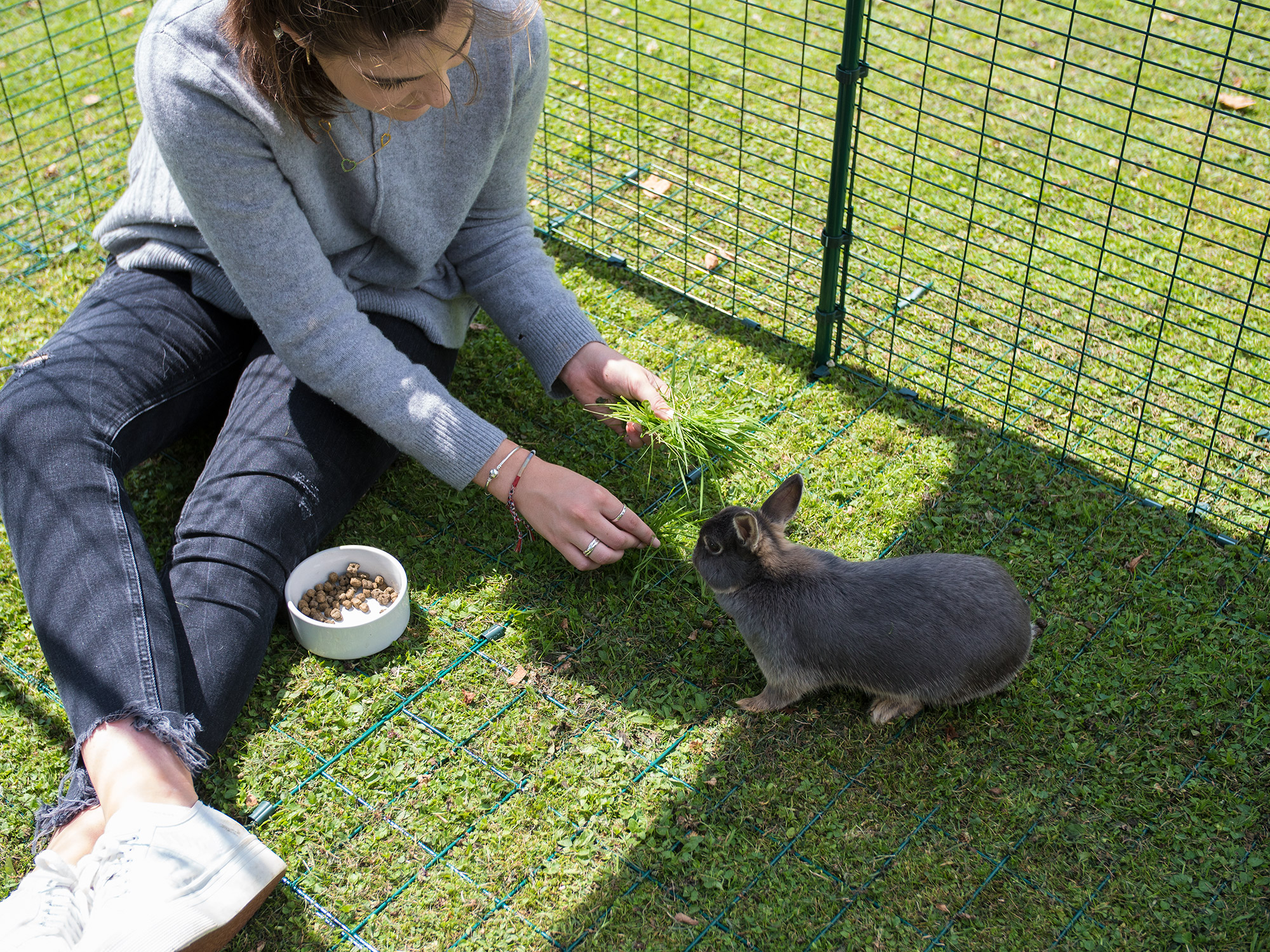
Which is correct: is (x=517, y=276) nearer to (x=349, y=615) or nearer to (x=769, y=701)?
(x=349, y=615)

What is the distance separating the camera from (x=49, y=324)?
482 cm

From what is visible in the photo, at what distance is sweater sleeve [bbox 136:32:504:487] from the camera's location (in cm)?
300

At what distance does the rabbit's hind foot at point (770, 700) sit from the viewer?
10.5 feet

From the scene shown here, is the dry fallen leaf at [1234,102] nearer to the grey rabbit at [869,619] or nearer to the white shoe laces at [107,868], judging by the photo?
the grey rabbit at [869,619]

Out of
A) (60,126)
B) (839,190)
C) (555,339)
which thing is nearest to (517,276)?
(555,339)

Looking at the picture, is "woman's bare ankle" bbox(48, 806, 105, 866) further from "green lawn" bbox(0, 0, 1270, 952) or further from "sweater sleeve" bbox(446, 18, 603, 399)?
"sweater sleeve" bbox(446, 18, 603, 399)

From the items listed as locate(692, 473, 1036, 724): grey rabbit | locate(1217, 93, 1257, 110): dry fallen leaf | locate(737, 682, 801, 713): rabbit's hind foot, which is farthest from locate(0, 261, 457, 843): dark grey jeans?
locate(1217, 93, 1257, 110): dry fallen leaf

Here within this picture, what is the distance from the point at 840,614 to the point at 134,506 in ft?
8.24

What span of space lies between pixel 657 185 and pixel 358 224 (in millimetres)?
2139

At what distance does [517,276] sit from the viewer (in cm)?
395

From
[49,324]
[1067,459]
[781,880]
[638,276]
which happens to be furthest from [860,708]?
[49,324]

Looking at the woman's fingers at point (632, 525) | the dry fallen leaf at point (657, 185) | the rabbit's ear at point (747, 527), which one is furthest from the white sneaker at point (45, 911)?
the dry fallen leaf at point (657, 185)

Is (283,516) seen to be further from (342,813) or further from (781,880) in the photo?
(781,880)

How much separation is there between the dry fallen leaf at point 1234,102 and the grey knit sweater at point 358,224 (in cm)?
391
